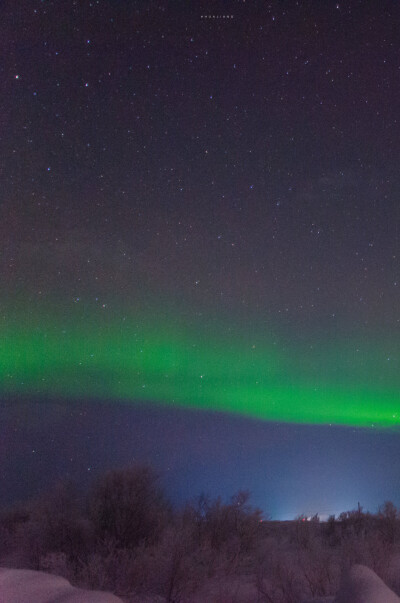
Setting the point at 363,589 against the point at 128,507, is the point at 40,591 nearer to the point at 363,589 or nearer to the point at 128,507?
the point at 363,589

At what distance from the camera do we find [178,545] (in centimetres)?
1211

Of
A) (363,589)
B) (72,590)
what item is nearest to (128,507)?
(72,590)

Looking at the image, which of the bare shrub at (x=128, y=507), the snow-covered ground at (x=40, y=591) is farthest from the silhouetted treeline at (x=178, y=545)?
the snow-covered ground at (x=40, y=591)

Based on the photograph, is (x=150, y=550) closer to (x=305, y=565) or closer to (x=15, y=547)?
(x=305, y=565)

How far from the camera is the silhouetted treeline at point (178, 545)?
35.5ft

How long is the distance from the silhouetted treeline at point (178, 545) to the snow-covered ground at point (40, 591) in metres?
2.34

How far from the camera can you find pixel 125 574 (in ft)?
36.5

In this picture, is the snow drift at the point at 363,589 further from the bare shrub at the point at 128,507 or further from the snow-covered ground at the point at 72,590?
the bare shrub at the point at 128,507

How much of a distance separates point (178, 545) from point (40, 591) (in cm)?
494

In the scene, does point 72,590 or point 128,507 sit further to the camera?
point 128,507

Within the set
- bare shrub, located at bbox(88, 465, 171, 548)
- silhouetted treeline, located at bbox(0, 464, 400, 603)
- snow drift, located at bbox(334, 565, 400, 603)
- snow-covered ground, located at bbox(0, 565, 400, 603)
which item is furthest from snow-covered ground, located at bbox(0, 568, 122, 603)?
bare shrub, located at bbox(88, 465, 171, 548)

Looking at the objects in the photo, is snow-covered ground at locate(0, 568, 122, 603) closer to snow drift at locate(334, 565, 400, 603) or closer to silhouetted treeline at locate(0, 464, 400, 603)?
silhouetted treeline at locate(0, 464, 400, 603)

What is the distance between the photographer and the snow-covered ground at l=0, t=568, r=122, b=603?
7.29 m

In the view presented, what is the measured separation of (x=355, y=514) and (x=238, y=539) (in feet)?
22.8
